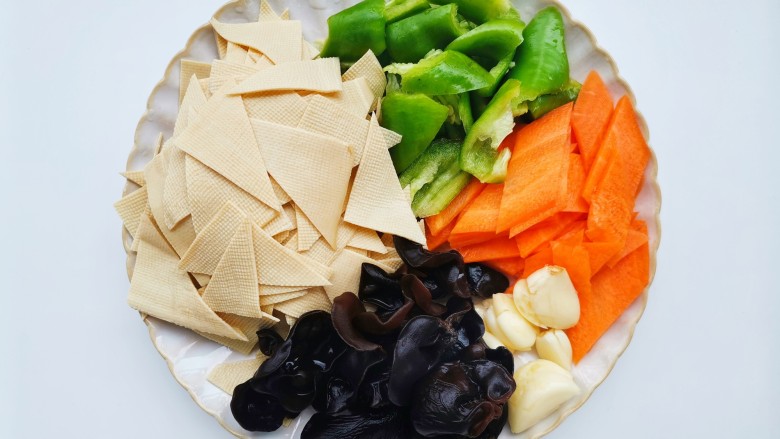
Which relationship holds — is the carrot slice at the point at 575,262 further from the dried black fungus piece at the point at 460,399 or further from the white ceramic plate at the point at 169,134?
the dried black fungus piece at the point at 460,399

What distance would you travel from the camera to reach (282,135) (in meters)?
1.84

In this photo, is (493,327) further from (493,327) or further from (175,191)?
(175,191)

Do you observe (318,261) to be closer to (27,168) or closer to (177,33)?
(177,33)

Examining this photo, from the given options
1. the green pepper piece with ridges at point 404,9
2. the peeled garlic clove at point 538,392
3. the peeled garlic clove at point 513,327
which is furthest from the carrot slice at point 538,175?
the green pepper piece with ridges at point 404,9

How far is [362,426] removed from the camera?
72.0 inches

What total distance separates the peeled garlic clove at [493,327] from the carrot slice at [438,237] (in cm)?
29

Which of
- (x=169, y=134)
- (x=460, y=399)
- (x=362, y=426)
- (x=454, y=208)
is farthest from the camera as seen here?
(x=169, y=134)

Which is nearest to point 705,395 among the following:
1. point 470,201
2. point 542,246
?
point 542,246

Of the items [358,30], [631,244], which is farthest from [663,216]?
[358,30]

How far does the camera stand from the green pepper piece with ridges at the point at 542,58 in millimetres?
1909

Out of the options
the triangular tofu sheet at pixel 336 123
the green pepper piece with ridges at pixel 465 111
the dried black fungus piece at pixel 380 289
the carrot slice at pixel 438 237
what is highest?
the green pepper piece with ridges at pixel 465 111

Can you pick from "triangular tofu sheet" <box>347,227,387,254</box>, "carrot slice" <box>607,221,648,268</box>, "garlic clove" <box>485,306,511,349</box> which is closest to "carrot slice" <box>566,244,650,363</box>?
"carrot slice" <box>607,221,648,268</box>

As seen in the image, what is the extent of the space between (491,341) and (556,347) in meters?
0.22

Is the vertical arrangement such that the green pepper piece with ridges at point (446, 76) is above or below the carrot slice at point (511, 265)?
above
